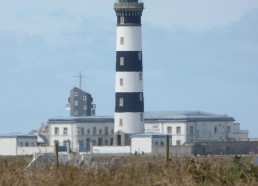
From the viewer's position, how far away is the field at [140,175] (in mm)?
16469

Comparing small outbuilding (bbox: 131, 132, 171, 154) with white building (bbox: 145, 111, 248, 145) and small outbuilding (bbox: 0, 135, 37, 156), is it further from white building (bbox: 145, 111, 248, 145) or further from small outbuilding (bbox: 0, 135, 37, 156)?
small outbuilding (bbox: 0, 135, 37, 156)

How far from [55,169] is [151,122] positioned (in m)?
79.5

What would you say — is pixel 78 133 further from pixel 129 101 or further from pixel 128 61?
pixel 128 61

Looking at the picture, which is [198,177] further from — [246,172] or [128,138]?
[128,138]

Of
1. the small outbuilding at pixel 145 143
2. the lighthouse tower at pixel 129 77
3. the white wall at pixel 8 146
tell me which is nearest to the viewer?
the lighthouse tower at pixel 129 77

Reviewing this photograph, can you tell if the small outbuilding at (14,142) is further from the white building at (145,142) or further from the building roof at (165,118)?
the white building at (145,142)

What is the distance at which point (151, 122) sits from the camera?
317 feet

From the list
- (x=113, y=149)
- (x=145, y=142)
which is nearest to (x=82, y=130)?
(x=145, y=142)

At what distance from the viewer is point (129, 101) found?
259 ft

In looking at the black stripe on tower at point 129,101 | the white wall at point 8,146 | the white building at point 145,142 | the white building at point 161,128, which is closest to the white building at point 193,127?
the white building at point 161,128

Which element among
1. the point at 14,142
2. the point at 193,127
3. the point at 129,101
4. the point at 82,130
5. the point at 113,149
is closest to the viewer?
the point at 129,101

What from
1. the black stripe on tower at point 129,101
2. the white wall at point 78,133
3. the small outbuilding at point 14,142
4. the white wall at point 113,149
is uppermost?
the black stripe on tower at point 129,101

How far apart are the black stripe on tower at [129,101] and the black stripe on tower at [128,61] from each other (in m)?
1.68

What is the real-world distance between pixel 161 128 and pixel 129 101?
1711 cm
